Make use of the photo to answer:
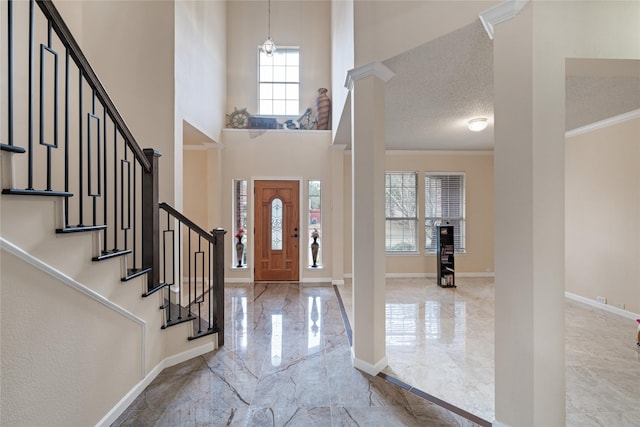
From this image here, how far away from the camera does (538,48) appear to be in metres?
1.54

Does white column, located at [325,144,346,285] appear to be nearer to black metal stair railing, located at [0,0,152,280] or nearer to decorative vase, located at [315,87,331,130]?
decorative vase, located at [315,87,331,130]

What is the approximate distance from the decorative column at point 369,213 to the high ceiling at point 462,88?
0.88 ft

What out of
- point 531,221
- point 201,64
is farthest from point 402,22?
point 201,64

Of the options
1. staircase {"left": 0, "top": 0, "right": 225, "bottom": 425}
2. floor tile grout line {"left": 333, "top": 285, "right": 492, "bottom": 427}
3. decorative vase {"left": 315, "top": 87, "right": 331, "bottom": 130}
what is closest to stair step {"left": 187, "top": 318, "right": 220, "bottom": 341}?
staircase {"left": 0, "top": 0, "right": 225, "bottom": 425}

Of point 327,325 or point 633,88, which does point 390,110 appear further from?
point 327,325

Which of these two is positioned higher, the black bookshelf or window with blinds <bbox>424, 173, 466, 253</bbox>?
window with blinds <bbox>424, 173, 466, 253</bbox>

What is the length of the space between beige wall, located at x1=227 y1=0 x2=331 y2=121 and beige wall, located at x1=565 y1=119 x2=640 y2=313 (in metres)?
4.57

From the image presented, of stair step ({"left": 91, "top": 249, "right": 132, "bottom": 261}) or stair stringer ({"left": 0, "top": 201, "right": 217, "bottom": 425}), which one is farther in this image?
stair step ({"left": 91, "top": 249, "right": 132, "bottom": 261})

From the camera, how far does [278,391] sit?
7.15 ft

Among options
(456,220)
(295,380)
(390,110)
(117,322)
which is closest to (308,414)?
(295,380)

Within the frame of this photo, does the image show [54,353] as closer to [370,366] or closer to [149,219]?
[149,219]

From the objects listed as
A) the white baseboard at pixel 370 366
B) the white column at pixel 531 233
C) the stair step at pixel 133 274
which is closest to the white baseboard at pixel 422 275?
the white baseboard at pixel 370 366

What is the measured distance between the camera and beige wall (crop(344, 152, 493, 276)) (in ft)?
19.2

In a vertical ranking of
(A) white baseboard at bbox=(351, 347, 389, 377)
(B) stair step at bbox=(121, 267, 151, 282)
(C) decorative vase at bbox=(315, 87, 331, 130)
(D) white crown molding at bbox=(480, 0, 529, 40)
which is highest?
(C) decorative vase at bbox=(315, 87, 331, 130)
